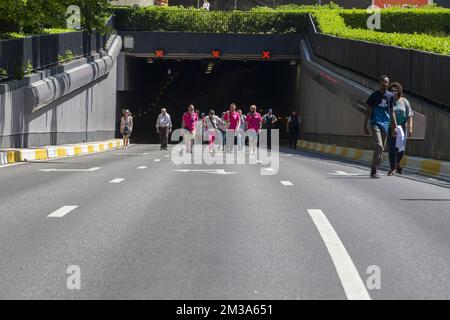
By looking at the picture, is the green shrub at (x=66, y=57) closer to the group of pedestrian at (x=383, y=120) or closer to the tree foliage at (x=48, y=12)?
the tree foliage at (x=48, y=12)

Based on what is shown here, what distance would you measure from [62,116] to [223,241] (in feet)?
83.3

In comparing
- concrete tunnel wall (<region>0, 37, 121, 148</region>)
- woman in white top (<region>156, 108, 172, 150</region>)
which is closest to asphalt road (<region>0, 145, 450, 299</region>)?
concrete tunnel wall (<region>0, 37, 121, 148</region>)

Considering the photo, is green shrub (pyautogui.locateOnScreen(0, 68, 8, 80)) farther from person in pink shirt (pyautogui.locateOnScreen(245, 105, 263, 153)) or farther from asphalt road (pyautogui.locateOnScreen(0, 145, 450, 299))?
asphalt road (pyautogui.locateOnScreen(0, 145, 450, 299))

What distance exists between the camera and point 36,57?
98.3 ft

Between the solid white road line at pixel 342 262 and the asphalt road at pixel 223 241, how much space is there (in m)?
0.01

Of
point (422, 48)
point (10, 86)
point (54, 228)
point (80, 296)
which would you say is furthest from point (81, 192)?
point (422, 48)

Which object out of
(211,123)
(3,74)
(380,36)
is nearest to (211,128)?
(211,123)

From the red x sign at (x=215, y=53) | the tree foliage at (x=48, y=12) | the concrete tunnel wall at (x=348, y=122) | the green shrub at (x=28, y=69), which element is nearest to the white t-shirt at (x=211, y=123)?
the tree foliage at (x=48, y=12)

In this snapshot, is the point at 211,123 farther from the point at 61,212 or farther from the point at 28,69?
the point at 61,212

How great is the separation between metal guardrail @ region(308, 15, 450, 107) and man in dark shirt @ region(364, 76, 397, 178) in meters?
5.34

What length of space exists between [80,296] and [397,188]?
9.88 m

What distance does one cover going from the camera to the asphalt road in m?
6.27

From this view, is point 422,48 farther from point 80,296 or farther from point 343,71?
point 80,296

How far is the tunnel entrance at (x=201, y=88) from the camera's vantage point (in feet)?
180
